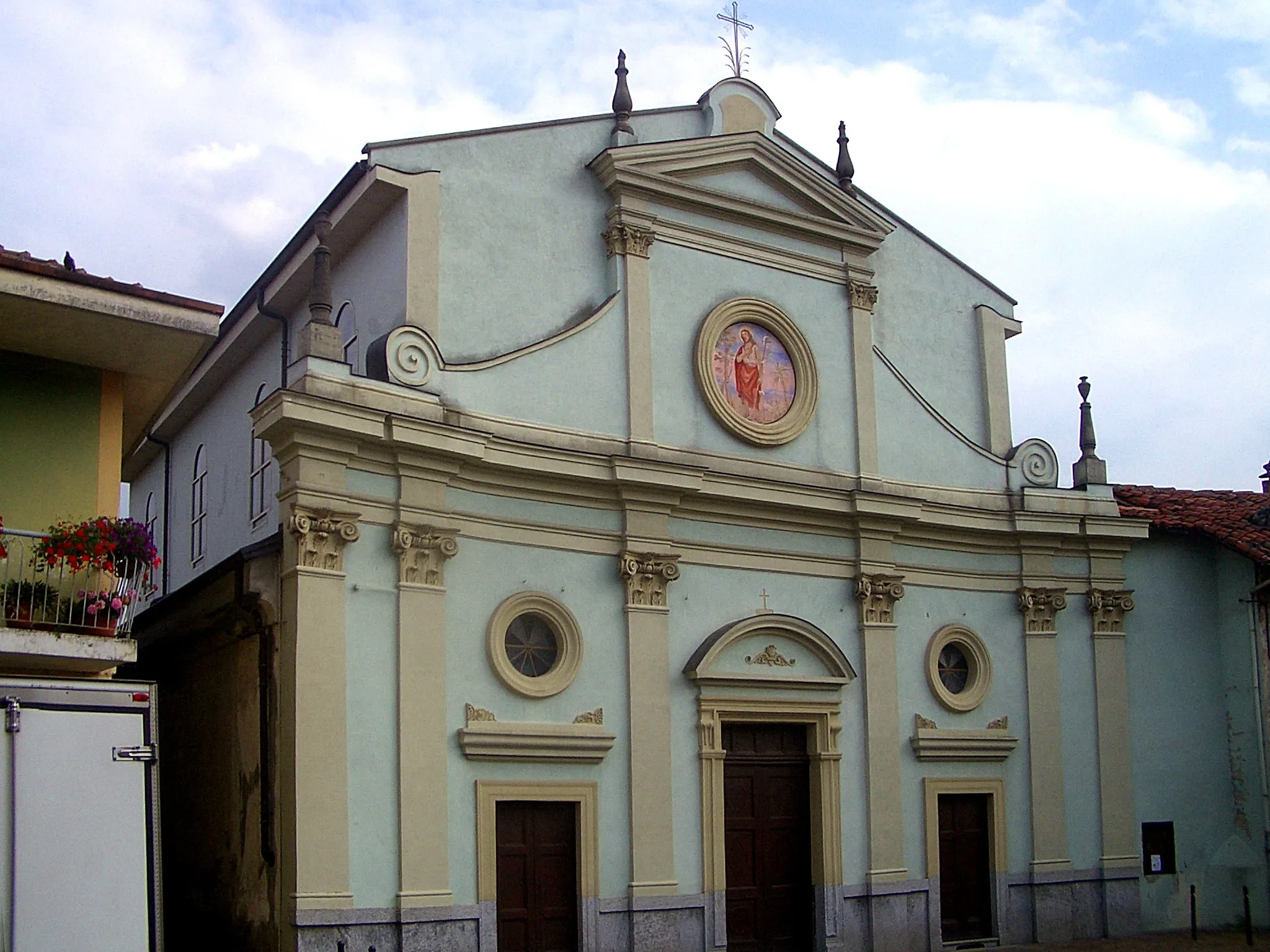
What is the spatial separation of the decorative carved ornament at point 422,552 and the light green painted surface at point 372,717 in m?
0.12

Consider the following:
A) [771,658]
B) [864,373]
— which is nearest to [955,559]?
[864,373]

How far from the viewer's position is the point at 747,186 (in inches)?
784

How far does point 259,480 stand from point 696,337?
6710mm

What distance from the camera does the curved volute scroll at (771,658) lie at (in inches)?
705

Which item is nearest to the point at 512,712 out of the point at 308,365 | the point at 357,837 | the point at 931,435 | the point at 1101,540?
the point at 357,837

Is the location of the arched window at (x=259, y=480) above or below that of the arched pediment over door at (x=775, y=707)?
above

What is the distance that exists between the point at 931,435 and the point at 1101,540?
10.3ft

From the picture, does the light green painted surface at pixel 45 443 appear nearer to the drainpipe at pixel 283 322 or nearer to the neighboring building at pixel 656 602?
the neighboring building at pixel 656 602

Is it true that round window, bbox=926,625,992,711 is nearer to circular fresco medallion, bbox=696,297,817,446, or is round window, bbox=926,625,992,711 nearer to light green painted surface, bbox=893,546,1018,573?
light green painted surface, bbox=893,546,1018,573

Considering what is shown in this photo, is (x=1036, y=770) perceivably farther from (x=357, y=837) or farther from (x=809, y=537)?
(x=357, y=837)

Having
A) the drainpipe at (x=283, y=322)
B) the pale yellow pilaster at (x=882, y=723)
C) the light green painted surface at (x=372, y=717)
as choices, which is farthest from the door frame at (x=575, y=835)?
the drainpipe at (x=283, y=322)

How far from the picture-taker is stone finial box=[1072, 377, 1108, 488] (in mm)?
21984

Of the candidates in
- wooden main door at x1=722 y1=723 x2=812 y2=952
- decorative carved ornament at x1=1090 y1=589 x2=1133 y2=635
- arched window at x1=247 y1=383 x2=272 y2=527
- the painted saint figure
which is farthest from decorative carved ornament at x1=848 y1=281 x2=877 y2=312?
arched window at x1=247 y1=383 x2=272 y2=527

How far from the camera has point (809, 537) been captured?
1936 centimetres
